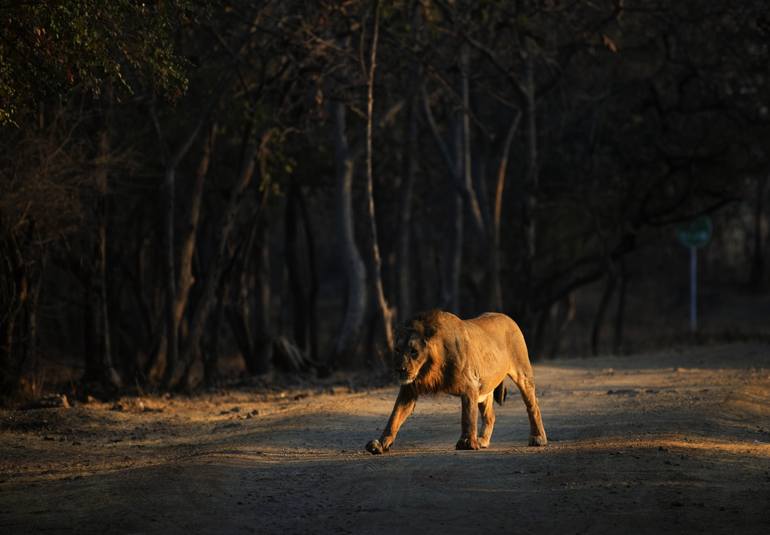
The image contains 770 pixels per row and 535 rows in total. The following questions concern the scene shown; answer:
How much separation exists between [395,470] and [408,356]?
42.2 inches

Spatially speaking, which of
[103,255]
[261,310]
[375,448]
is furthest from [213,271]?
[375,448]

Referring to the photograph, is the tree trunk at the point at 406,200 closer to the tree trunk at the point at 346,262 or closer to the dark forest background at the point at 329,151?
the dark forest background at the point at 329,151

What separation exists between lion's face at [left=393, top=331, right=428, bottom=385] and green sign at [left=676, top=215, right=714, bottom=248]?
21.4m

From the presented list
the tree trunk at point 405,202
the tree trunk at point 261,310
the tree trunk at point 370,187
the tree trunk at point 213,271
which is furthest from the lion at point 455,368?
the tree trunk at point 405,202

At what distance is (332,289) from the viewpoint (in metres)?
63.8

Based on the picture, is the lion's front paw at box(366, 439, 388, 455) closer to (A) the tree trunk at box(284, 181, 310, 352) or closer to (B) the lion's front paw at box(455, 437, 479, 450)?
(B) the lion's front paw at box(455, 437, 479, 450)

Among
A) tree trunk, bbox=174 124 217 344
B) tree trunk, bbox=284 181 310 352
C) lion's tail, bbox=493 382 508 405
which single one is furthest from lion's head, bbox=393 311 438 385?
tree trunk, bbox=284 181 310 352

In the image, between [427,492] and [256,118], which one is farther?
[256,118]

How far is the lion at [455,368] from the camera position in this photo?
10.8 m

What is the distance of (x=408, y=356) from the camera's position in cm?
1074

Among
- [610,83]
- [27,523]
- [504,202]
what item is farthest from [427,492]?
[504,202]

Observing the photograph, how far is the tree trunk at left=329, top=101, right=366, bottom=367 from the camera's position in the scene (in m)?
23.6

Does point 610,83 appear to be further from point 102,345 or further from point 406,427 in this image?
point 406,427

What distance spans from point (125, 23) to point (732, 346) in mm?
14994
